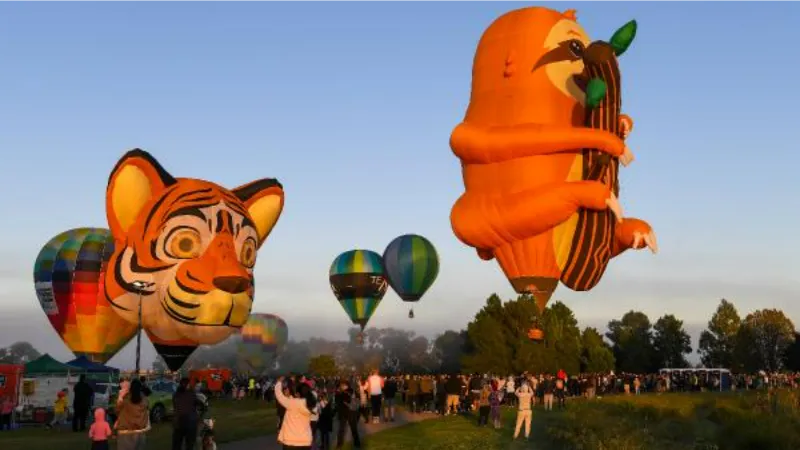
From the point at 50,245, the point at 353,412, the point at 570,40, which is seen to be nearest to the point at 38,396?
the point at 50,245

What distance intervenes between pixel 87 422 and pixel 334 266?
18.9 meters

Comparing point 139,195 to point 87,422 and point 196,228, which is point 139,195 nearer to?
point 196,228

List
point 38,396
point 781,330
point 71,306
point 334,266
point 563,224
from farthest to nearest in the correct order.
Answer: point 781,330
point 334,266
point 71,306
point 38,396
point 563,224

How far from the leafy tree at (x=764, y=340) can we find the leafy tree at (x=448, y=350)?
1014 inches

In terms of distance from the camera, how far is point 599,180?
16.9 metres

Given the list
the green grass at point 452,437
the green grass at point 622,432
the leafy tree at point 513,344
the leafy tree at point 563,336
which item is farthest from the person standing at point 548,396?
the leafy tree at point 563,336

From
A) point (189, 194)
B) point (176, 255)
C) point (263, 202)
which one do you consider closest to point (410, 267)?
point (263, 202)

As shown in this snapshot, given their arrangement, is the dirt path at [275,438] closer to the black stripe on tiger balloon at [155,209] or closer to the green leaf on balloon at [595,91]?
the black stripe on tiger balloon at [155,209]

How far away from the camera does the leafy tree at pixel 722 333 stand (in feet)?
265

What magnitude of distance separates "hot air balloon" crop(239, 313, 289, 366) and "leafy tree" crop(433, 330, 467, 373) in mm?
35096

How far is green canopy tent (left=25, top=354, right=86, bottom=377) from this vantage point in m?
23.7

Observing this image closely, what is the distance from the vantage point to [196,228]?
20156 mm

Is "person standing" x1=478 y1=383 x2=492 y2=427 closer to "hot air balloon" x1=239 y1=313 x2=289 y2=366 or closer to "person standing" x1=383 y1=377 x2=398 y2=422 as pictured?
"person standing" x1=383 y1=377 x2=398 y2=422

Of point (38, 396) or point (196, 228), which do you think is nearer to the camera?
point (196, 228)
